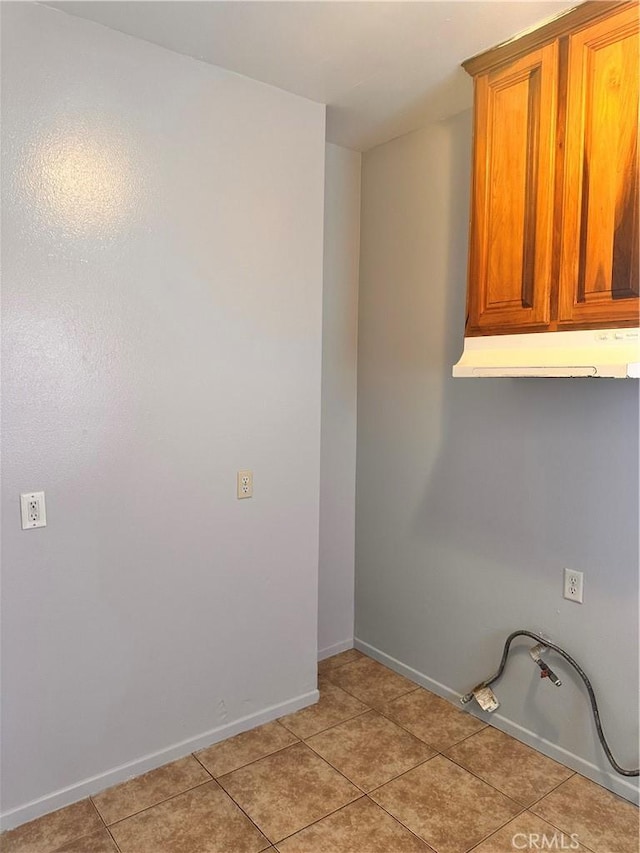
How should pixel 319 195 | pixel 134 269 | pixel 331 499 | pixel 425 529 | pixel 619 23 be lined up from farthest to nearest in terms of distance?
pixel 331 499, pixel 425 529, pixel 319 195, pixel 134 269, pixel 619 23

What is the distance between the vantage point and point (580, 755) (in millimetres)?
2154

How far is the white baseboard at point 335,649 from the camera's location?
3.06 m

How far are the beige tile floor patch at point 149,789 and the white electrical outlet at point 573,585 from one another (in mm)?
1467

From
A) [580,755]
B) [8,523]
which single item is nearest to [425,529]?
[580,755]

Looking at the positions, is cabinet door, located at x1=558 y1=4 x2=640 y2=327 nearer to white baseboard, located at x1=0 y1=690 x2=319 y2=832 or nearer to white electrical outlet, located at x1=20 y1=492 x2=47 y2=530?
white electrical outlet, located at x1=20 y1=492 x2=47 y2=530

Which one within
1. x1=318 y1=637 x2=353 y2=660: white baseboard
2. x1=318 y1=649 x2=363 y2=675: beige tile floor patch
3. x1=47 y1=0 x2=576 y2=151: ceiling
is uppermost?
x1=47 y1=0 x2=576 y2=151: ceiling

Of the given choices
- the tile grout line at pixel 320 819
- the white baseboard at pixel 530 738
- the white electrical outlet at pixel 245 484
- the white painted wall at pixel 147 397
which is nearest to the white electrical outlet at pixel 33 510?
the white painted wall at pixel 147 397

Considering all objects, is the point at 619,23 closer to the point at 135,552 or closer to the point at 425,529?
the point at 425,529

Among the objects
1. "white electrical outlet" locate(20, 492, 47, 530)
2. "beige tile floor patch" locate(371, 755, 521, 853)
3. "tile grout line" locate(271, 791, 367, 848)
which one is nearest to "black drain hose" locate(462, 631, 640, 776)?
"beige tile floor patch" locate(371, 755, 521, 853)

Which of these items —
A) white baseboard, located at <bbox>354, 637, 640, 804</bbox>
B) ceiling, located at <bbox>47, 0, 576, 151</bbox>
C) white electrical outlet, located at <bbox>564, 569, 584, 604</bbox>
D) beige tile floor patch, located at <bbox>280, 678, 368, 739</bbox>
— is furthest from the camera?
beige tile floor patch, located at <bbox>280, 678, 368, 739</bbox>

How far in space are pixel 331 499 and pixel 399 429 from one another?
0.52m

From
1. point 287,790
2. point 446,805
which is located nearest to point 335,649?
point 287,790

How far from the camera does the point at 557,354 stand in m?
1.80

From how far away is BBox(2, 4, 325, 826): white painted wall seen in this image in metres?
1.86
